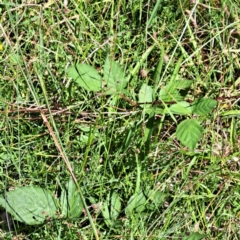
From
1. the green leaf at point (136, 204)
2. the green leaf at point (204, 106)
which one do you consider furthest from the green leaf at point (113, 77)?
the green leaf at point (136, 204)

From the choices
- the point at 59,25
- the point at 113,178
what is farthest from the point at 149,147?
the point at 59,25

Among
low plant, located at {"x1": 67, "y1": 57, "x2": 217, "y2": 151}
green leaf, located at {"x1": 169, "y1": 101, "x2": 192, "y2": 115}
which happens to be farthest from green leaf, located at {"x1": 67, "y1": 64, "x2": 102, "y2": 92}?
green leaf, located at {"x1": 169, "y1": 101, "x2": 192, "y2": 115}

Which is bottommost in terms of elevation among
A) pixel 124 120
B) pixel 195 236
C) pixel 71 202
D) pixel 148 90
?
pixel 195 236

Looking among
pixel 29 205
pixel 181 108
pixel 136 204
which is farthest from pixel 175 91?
pixel 29 205

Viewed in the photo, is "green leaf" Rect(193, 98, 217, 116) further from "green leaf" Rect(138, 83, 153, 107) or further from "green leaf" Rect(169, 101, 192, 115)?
"green leaf" Rect(138, 83, 153, 107)

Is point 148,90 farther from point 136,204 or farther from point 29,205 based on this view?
point 29,205

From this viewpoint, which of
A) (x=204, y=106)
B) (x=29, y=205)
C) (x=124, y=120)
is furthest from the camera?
(x=124, y=120)
